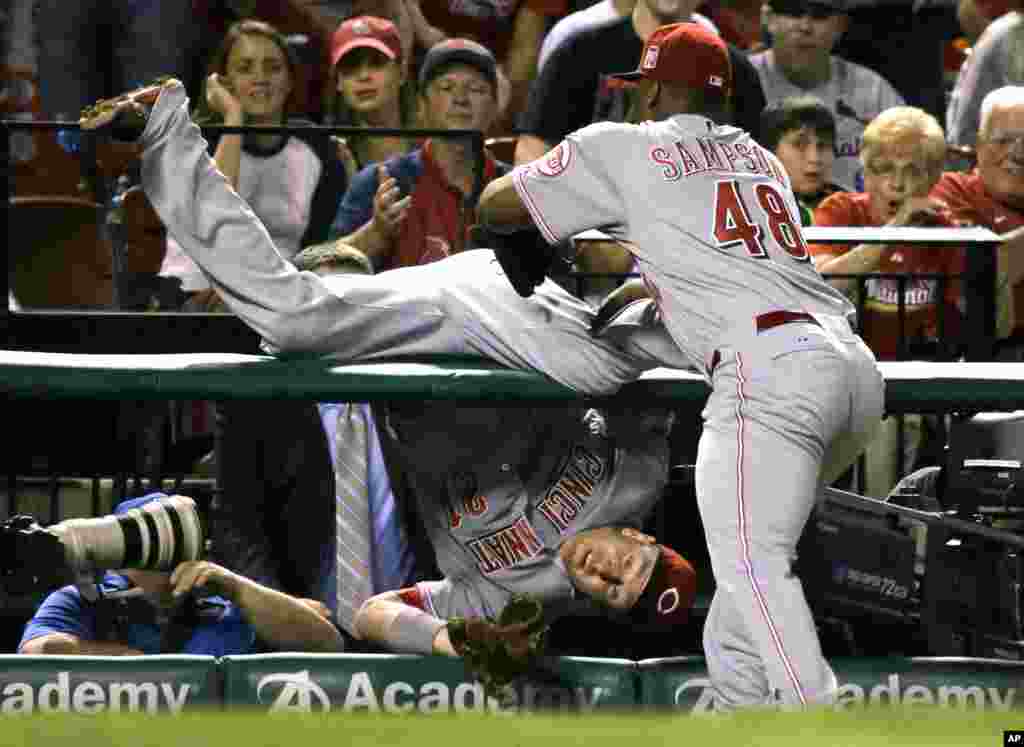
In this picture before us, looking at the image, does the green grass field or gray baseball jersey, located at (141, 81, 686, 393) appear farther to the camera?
gray baseball jersey, located at (141, 81, 686, 393)

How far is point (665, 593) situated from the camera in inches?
216

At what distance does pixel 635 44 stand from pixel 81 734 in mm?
5677

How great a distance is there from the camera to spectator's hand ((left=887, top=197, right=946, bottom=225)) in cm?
769

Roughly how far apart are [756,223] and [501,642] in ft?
3.70

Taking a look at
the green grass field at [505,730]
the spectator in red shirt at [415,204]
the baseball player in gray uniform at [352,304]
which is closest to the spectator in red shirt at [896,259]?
the spectator in red shirt at [415,204]

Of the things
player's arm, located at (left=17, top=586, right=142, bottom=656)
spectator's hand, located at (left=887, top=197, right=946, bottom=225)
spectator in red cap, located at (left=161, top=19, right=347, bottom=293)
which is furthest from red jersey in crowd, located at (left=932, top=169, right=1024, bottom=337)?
player's arm, located at (left=17, top=586, right=142, bottom=656)

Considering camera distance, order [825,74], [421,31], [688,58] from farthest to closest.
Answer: [421,31], [825,74], [688,58]

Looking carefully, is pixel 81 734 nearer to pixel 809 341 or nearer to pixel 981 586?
pixel 809 341

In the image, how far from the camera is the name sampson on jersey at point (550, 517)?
5.61 metres

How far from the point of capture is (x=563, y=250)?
18.5 feet

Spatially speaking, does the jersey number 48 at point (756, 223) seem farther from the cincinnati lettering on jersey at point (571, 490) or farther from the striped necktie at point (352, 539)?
the striped necktie at point (352, 539)

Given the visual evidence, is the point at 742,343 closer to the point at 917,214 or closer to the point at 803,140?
the point at 917,214

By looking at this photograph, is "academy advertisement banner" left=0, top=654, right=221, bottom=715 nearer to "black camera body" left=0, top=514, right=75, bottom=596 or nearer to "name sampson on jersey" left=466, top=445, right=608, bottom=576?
"black camera body" left=0, top=514, right=75, bottom=596

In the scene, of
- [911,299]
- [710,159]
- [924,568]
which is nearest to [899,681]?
[924,568]
